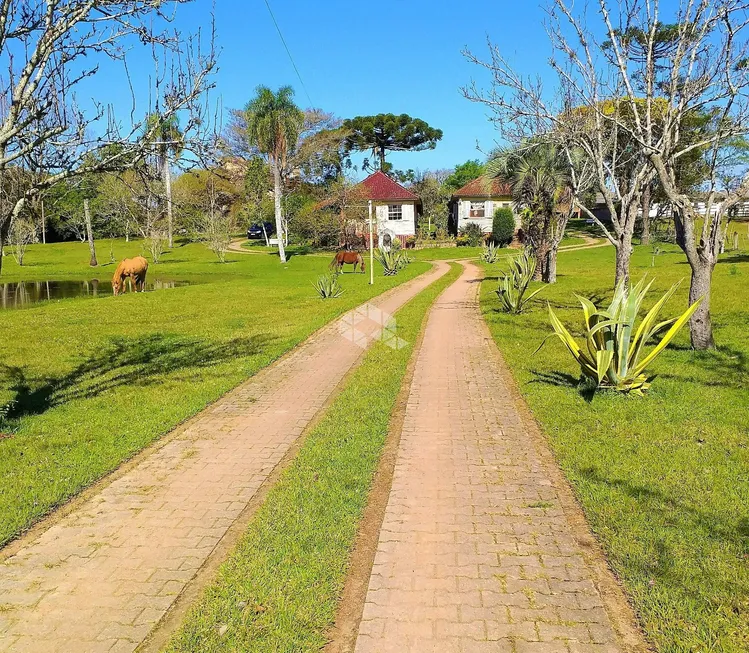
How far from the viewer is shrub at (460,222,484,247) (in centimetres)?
4697

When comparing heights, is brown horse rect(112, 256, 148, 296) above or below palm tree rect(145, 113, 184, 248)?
below

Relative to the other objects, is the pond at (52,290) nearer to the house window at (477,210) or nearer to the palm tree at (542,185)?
the palm tree at (542,185)

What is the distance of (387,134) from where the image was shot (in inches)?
2509

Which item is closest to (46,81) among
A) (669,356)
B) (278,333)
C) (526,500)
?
(526,500)

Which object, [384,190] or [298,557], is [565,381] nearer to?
[298,557]

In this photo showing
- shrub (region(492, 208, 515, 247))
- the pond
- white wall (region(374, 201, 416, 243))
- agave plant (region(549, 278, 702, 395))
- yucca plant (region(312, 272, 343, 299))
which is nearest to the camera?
agave plant (region(549, 278, 702, 395))

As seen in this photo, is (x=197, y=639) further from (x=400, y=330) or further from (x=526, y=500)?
(x=400, y=330)

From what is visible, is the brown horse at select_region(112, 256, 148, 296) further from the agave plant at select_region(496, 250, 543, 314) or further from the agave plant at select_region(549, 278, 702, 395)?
the agave plant at select_region(549, 278, 702, 395)

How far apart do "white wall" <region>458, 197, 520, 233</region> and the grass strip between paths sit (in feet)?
152

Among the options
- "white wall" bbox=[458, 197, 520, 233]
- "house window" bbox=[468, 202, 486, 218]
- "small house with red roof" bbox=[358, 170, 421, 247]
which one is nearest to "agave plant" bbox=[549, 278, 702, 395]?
"white wall" bbox=[458, 197, 520, 233]

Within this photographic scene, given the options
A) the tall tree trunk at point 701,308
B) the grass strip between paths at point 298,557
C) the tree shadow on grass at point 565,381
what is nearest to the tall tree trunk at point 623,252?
the tall tree trunk at point 701,308

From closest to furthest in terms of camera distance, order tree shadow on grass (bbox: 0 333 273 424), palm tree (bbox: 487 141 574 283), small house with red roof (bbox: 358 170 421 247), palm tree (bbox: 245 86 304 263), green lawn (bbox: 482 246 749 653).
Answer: green lawn (bbox: 482 246 749 653), tree shadow on grass (bbox: 0 333 273 424), palm tree (bbox: 487 141 574 283), palm tree (bbox: 245 86 304 263), small house with red roof (bbox: 358 170 421 247)

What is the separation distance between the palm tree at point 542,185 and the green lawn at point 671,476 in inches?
470

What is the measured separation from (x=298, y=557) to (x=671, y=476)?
290 cm
